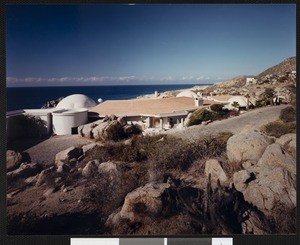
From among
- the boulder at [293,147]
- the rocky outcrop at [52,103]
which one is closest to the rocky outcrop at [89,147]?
the rocky outcrop at [52,103]

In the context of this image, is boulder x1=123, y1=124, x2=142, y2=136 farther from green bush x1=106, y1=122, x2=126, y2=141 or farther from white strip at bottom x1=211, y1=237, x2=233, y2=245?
white strip at bottom x1=211, y1=237, x2=233, y2=245

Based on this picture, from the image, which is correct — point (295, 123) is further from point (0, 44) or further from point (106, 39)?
point (0, 44)

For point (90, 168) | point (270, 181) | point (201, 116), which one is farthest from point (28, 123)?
point (270, 181)

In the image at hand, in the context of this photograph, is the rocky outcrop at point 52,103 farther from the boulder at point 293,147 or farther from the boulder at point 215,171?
the boulder at point 293,147

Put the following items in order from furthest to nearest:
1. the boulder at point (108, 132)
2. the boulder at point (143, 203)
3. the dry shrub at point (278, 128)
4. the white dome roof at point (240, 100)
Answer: the white dome roof at point (240, 100) < the boulder at point (108, 132) < the dry shrub at point (278, 128) < the boulder at point (143, 203)

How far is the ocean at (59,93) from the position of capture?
405cm

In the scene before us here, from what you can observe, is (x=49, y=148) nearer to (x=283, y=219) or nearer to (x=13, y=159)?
(x=13, y=159)

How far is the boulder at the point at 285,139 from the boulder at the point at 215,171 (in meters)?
0.78

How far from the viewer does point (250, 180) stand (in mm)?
4113

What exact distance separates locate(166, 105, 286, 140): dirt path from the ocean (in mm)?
566

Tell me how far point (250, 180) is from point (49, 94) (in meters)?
2.61

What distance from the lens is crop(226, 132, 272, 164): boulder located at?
4.16m

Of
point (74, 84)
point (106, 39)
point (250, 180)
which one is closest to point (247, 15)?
point (106, 39)

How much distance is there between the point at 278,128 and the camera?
4172mm
